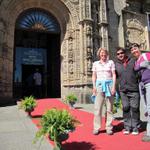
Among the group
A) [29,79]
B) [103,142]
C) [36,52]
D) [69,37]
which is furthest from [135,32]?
[103,142]

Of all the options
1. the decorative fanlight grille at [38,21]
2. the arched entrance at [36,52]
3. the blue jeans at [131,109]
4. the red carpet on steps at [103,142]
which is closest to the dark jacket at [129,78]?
the blue jeans at [131,109]

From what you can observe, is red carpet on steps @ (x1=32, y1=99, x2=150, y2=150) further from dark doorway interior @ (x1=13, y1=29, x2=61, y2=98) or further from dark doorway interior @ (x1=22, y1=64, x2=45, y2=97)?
dark doorway interior @ (x1=22, y1=64, x2=45, y2=97)

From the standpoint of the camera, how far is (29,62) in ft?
57.4

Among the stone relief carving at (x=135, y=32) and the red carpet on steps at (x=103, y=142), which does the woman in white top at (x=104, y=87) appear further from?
the stone relief carving at (x=135, y=32)

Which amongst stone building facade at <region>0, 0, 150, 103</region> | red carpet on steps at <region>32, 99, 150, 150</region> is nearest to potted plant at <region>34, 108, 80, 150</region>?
red carpet on steps at <region>32, 99, 150, 150</region>

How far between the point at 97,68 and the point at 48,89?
11.4 meters

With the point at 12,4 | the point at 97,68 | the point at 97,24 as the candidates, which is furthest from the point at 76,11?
the point at 97,68

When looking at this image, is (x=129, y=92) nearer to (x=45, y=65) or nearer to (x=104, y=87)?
(x=104, y=87)

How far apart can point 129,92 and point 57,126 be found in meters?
2.18

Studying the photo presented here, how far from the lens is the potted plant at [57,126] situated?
4402 mm

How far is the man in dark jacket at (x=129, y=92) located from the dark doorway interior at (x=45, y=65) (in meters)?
10.2

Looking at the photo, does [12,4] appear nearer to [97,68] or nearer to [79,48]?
[79,48]

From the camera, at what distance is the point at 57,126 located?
4492mm

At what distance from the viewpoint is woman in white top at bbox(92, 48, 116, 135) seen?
19.5 feet
